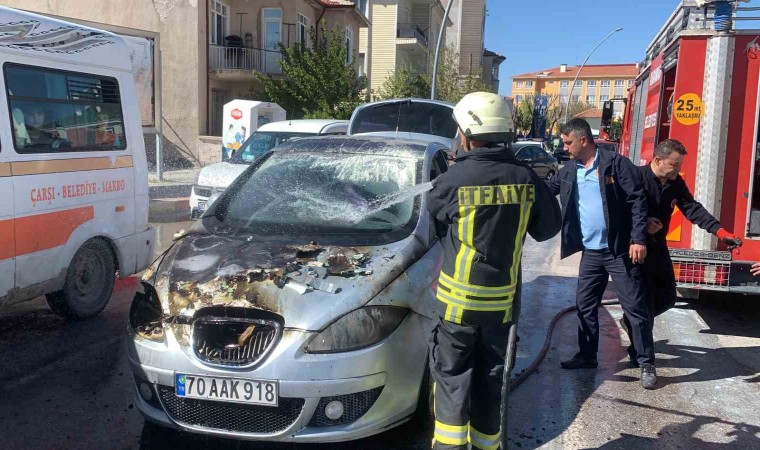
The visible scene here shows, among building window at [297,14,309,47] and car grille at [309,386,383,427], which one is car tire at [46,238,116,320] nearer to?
car grille at [309,386,383,427]

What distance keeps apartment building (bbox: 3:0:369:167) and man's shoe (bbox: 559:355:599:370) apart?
61.0ft

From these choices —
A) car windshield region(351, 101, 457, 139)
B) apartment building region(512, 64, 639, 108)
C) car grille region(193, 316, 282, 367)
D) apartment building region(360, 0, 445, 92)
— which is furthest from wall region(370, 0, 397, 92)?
apartment building region(512, 64, 639, 108)

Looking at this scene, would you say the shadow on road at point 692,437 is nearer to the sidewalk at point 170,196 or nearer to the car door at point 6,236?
the car door at point 6,236

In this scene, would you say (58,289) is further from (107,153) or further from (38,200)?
(107,153)

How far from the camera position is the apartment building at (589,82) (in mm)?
110750

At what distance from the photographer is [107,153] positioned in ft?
19.9

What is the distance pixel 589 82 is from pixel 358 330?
119448mm

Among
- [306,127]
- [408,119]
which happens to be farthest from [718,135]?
[306,127]

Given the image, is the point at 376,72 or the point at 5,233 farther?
the point at 376,72

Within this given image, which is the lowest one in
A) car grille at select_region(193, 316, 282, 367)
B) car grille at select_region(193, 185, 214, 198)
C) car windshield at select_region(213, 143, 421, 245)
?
car grille at select_region(193, 316, 282, 367)

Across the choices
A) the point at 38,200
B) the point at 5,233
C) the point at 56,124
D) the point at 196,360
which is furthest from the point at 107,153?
the point at 196,360

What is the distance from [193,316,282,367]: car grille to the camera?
126 inches

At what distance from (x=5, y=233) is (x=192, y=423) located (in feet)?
8.45

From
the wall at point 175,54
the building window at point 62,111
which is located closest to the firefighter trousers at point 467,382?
the building window at point 62,111
